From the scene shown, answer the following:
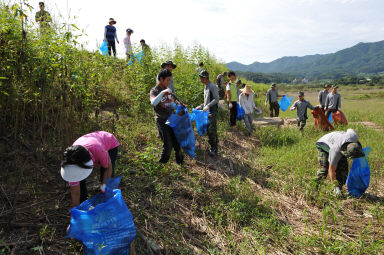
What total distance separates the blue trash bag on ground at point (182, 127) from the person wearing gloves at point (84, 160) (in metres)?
1.01

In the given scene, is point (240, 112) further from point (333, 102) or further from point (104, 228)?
point (104, 228)

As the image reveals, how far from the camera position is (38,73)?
2582 millimetres

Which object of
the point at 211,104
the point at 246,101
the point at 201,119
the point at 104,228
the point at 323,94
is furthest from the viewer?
the point at 323,94

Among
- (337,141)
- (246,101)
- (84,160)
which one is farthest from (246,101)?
(84,160)

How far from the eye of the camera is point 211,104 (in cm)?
414

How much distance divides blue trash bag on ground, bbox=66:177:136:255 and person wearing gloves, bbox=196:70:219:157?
269 cm

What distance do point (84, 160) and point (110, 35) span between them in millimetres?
6782

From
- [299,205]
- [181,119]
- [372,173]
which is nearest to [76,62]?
[181,119]

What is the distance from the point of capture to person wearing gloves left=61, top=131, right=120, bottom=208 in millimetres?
1784

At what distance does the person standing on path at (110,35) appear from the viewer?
7.16 meters

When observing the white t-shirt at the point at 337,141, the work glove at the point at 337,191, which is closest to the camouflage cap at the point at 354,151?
the white t-shirt at the point at 337,141

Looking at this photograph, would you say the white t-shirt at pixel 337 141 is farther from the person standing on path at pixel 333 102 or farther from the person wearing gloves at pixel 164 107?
the person standing on path at pixel 333 102

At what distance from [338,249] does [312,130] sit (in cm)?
464

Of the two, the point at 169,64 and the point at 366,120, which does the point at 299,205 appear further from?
the point at 366,120
